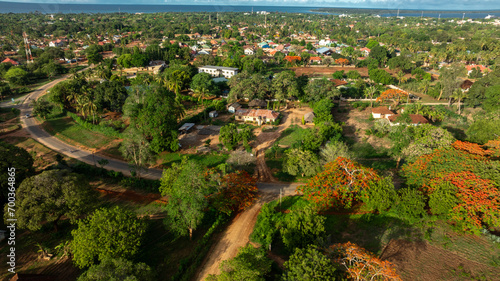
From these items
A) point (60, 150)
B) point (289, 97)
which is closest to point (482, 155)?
point (289, 97)

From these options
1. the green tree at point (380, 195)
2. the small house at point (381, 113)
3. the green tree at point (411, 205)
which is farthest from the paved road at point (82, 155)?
the small house at point (381, 113)

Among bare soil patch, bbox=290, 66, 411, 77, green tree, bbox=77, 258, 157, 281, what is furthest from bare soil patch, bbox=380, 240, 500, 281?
bare soil patch, bbox=290, 66, 411, 77

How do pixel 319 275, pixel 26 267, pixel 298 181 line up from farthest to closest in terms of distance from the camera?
pixel 298 181 → pixel 26 267 → pixel 319 275

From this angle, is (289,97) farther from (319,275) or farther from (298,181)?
(319,275)

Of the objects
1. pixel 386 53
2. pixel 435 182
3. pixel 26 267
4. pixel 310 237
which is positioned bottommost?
pixel 26 267

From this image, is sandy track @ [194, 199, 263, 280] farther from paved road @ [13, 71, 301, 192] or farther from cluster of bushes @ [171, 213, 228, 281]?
paved road @ [13, 71, 301, 192]

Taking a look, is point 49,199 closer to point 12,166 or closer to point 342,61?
point 12,166

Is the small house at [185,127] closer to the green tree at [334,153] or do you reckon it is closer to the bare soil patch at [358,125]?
the green tree at [334,153]

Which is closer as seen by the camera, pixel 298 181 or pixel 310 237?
pixel 310 237
